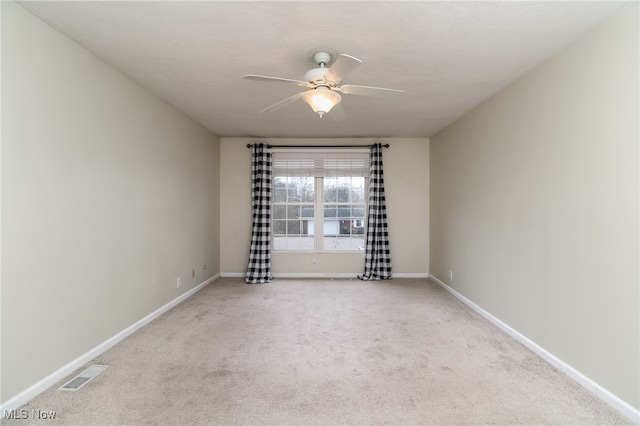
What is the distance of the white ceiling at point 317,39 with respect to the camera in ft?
5.83

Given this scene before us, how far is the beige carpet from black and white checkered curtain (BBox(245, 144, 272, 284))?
143 cm

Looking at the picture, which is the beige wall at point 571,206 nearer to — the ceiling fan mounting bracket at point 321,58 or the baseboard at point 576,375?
the baseboard at point 576,375

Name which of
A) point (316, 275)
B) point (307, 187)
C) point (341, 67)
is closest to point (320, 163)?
point (307, 187)

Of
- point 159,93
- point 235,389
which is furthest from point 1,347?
point 159,93

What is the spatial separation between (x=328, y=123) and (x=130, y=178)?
2.58 metres

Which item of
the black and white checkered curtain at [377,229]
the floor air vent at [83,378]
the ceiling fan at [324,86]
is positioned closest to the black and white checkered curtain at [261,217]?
the black and white checkered curtain at [377,229]

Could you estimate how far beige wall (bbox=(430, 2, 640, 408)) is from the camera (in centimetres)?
176

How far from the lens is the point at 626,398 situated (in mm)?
1753

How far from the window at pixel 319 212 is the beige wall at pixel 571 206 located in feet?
7.16

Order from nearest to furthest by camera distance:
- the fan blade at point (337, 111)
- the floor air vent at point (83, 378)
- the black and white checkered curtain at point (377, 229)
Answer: the floor air vent at point (83, 378) → the fan blade at point (337, 111) → the black and white checkered curtain at point (377, 229)

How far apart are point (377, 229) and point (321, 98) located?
314 centimetres

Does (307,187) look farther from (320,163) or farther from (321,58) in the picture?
(321,58)

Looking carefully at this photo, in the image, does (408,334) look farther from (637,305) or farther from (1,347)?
(1,347)

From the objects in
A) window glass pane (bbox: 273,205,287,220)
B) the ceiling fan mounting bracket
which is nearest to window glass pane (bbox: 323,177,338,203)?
window glass pane (bbox: 273,205,287,220)
